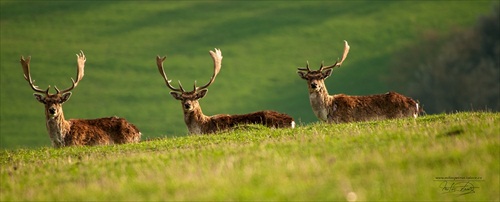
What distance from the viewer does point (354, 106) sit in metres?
21.8

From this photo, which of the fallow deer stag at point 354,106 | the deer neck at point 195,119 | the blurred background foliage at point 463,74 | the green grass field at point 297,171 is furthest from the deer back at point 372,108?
the blurred background foliage at point 463,74

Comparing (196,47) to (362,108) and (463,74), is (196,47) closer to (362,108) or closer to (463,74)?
(463,74)

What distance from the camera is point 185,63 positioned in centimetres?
5912

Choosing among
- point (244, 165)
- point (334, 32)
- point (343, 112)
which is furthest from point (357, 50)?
point (244, 165)

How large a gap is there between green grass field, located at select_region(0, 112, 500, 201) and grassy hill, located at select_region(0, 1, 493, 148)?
116 ft

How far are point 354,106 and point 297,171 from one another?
10.5m

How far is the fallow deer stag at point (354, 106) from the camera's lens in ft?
71.4

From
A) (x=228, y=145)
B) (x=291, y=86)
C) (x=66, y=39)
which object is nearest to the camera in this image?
(x=228, y=145)

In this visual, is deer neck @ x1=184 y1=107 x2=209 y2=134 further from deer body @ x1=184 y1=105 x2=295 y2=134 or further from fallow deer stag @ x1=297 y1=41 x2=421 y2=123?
fallow deer stag @ x1=297 y1=41 x2=421 y2=123

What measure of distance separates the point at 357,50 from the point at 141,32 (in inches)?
553

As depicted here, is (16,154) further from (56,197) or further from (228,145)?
(56,197)

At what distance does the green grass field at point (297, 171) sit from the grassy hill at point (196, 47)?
35230mm

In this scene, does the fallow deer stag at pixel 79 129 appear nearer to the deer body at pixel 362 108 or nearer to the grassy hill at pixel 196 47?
the deer body at pixel 362 108

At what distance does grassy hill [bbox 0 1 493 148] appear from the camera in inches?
2100
